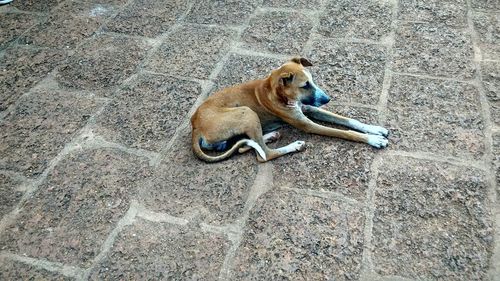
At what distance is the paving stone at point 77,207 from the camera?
3.15 metres

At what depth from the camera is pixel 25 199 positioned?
348 centimetres

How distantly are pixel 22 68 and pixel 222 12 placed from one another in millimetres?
2098

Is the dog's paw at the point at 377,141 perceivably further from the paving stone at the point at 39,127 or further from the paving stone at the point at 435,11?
the paving stone at the point at 39,127

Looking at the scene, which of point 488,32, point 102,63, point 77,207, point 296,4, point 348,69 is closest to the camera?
point 77,207

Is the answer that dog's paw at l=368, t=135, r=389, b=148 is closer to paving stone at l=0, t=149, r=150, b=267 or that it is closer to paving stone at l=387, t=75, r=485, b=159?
paving stone at l=387, t=75, r=485, b=159

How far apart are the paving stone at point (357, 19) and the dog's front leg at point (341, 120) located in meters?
1.26

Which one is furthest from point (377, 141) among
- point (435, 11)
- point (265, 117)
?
point (435, 11)

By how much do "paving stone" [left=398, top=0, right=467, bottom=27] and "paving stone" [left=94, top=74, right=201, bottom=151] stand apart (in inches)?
90.5

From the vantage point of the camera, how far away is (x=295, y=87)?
347 centimetres

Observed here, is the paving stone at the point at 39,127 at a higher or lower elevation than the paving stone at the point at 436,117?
lower

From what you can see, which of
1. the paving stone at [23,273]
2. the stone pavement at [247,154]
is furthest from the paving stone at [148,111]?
the paving stone at [23,273]

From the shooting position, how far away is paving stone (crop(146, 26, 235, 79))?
450cm

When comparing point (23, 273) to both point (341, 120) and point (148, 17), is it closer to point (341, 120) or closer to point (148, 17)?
point (341, 120)

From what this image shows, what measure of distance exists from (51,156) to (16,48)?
183cm
